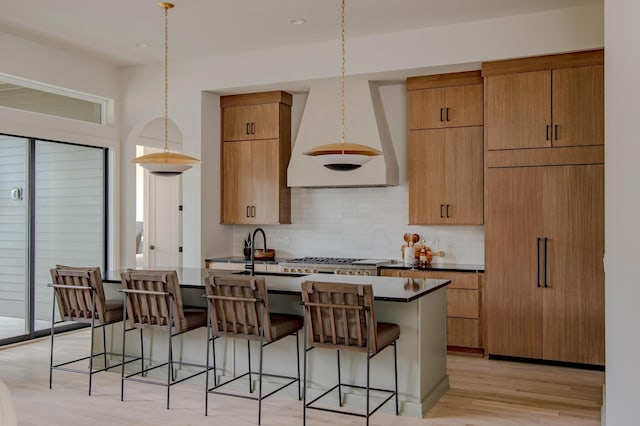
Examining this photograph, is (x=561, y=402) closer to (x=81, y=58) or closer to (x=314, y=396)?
(x=314, y=396)

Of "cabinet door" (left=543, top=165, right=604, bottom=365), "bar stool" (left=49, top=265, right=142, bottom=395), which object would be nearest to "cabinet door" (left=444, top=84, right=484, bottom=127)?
"cabinet door" (left=543, top=165, right=604, bottom=365)

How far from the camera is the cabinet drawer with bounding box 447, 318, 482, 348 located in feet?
18.9

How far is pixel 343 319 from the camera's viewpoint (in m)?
3.67

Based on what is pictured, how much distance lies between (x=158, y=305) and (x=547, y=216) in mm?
3397

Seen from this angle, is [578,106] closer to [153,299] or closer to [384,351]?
[384,351]

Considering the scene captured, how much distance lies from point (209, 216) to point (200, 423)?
3.44m

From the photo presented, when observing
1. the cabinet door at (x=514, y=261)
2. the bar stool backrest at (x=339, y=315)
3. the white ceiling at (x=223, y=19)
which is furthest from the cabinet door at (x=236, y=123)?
the bar stool backrest at (x=339, y=315)

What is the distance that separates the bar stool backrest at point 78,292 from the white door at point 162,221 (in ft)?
13.0

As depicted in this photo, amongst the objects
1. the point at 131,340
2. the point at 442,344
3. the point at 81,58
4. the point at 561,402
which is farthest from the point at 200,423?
the point at 81,58

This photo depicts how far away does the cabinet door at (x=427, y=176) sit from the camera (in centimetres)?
610

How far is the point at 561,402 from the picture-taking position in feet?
14.4

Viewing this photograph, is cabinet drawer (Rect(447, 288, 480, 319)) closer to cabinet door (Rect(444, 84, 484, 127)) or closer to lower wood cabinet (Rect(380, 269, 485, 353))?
lower wood cabinet (Rect(380, 269, 485, 353))

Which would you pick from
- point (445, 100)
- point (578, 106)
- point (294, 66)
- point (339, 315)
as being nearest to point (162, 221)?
point (294, 66)

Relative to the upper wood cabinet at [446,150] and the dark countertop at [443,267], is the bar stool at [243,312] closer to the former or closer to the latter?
the dark countertop at [443,267]
